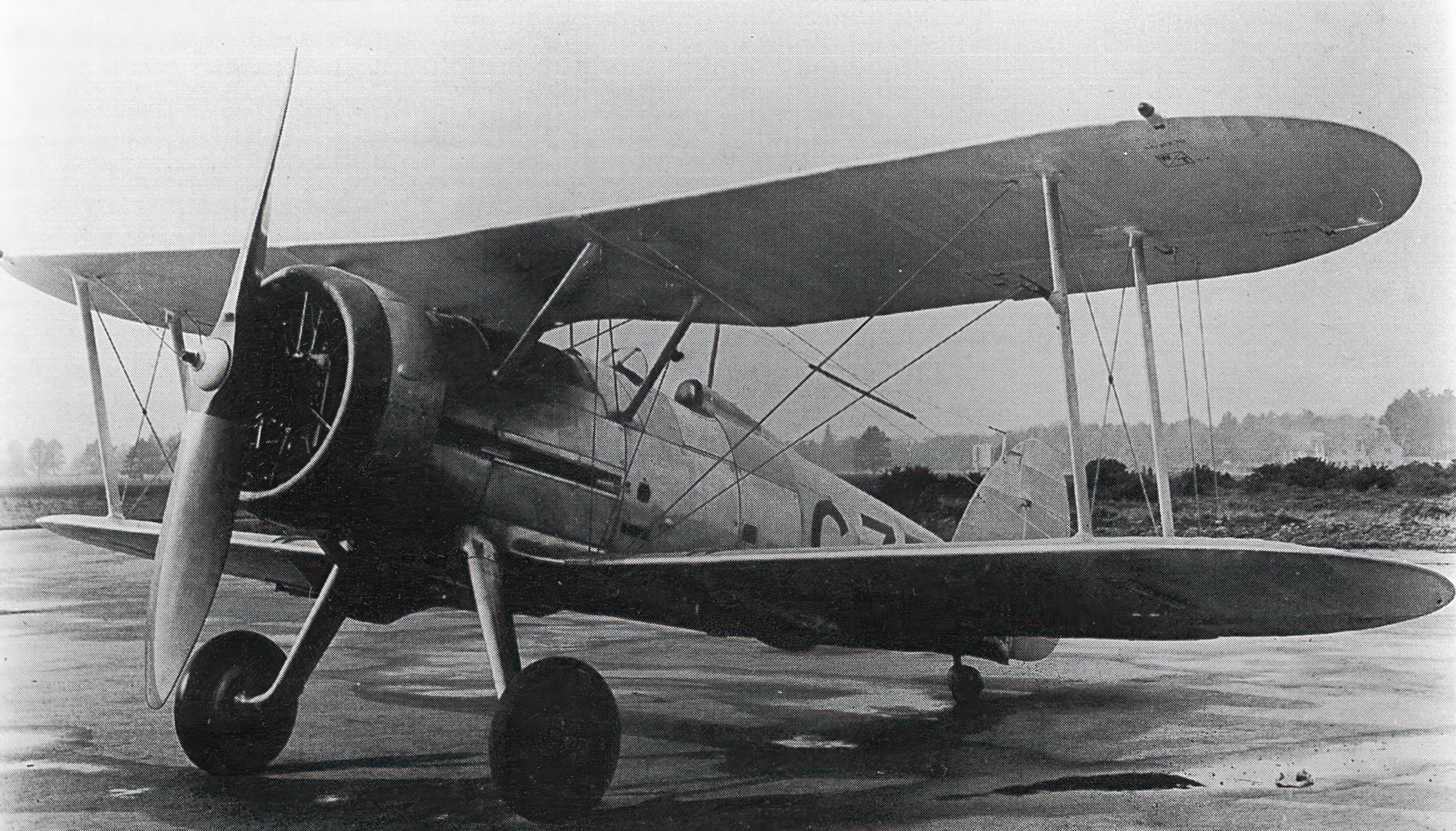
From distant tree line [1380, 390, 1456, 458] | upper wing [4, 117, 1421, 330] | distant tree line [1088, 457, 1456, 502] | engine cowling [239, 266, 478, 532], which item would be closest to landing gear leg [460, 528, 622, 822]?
engine cowling [239, 266, 478, 532]

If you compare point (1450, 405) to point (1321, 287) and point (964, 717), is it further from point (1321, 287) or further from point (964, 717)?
point (964, 717)

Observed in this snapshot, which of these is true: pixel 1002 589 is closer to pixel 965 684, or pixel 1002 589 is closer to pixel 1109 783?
pixel 1109 783

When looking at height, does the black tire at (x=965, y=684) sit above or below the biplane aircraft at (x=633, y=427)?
below

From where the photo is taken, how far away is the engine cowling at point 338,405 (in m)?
4.02

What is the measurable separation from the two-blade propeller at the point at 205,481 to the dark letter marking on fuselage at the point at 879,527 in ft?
13.0

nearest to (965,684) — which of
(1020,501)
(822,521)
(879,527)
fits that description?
(879,527)

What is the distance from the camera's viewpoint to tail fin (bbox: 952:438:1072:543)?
25.3ft

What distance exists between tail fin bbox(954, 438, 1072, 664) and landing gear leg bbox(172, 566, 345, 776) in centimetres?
449

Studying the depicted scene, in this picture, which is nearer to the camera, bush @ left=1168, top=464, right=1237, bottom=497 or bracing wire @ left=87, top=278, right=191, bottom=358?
bracing wire @ left=87, top=278, right=191, bottom=358

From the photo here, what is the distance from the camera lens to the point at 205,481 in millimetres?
4094

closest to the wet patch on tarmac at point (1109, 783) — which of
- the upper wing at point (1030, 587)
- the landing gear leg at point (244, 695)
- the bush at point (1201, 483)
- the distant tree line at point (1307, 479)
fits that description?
the upper wing at point (1030, 587)

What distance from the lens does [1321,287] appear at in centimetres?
670

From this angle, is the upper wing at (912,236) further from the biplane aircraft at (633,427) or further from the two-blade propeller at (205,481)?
the two-blade propeller at (205,481)

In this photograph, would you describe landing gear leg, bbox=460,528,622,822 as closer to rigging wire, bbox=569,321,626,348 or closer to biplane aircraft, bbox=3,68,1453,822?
biplane aircraft, bbox=3,68,1453,822
